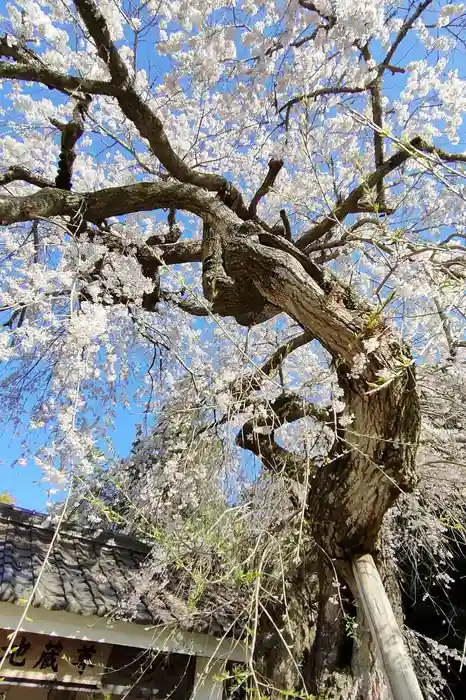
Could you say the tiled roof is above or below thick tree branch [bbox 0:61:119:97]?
below

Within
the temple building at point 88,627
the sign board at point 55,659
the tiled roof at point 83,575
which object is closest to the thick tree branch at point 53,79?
the temple building at point 88,627

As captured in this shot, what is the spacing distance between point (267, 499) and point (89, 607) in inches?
61.6

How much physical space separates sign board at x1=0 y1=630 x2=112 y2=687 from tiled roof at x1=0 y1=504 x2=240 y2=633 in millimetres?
475

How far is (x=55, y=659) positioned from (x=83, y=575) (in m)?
0.63

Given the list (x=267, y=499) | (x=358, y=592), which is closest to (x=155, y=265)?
(x=267, y=499)

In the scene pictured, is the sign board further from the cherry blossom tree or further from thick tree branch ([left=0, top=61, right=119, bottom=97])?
thick tree branch ([left=0, top=61, right=119, bottom=97])

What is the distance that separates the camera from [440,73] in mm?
4203

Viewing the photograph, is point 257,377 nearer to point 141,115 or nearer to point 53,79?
point 141,115

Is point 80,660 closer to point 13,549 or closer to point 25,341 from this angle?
point 13,549

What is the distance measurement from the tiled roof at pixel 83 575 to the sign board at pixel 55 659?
1.56ft

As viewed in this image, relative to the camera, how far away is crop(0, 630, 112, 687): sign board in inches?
142

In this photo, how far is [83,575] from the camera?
159 inches

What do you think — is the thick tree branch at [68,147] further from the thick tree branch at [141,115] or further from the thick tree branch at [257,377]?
the thick tree branch at [257,377]

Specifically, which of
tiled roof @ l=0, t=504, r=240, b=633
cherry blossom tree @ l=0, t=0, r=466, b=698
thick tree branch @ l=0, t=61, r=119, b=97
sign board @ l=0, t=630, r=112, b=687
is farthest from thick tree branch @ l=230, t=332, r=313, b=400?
sign board @ l=0, t=630, r=112, b=687
